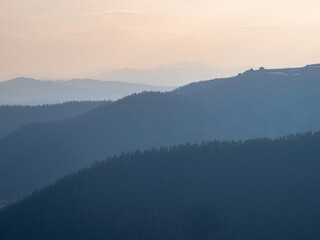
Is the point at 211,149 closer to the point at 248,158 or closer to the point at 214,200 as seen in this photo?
the point at 248,158

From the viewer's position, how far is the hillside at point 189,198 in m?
126

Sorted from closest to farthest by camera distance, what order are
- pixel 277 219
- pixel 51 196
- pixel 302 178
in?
pixel 277 219 < pixel 302 178 < pixel 51 196

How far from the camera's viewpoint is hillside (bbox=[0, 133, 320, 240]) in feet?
415

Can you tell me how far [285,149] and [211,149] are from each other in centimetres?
1401

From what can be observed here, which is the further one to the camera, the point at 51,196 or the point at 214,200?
the point at 51,196

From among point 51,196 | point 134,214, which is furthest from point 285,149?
point 51,196

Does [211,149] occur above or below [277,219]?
above

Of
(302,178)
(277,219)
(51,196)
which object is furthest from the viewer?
(51,196)

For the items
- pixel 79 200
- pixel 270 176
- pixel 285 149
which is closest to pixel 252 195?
pixel 270 176

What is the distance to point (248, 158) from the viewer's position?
145625mm

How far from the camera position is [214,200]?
134 meters

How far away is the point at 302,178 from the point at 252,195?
31.1 feet

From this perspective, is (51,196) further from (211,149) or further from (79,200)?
(211,149)

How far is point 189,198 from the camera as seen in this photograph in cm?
13625
